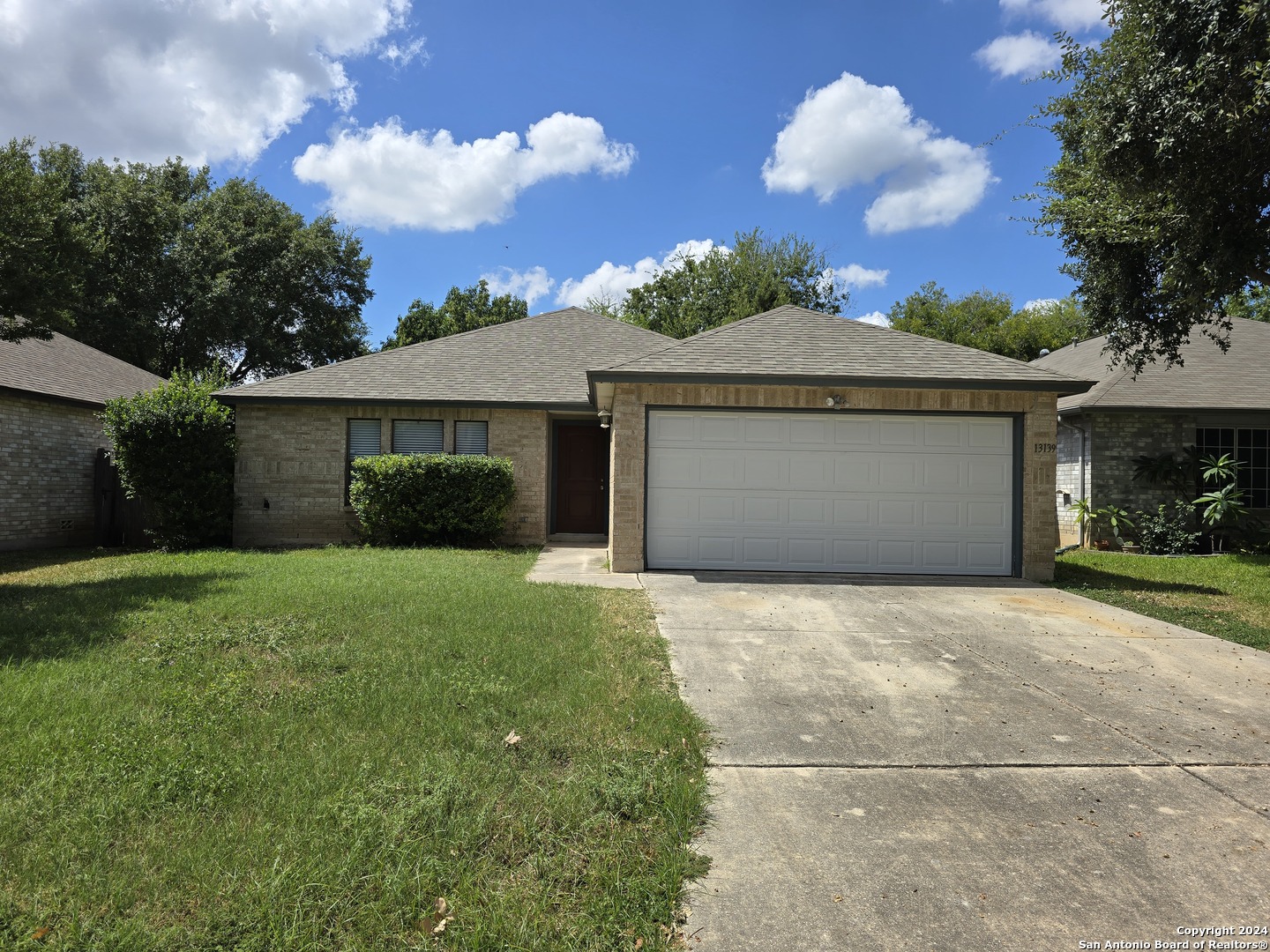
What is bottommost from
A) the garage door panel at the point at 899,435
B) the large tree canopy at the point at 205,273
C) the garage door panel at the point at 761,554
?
the garage door panel at the point at 761,554

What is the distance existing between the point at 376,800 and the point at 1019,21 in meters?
13.5

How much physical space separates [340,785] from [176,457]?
40.0 feet

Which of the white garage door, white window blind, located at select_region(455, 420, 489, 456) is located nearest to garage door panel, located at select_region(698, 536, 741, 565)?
the white garage door

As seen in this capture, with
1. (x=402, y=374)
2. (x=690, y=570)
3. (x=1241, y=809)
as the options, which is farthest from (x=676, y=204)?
(x=1241, y=809)

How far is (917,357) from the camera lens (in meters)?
11.2

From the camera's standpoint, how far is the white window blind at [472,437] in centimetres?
1495

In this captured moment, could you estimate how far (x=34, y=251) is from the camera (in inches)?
338

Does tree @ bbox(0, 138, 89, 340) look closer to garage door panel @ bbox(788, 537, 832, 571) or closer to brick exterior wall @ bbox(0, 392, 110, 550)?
brick exterior wall @ bbox(0, 392, 110, 550)

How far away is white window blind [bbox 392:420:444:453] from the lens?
48.8 feet

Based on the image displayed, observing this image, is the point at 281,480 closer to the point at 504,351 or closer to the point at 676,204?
the point at 504,351

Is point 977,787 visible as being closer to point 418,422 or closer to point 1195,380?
point 418,422

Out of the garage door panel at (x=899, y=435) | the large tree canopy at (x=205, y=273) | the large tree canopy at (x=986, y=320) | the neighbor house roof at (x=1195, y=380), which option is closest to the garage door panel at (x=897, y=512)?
the garage door panel at (x=899, y=435)

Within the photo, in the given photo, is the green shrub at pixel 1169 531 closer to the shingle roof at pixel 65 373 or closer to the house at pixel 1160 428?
the house at pixel 1160 428

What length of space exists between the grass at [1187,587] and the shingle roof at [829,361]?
116 inches
